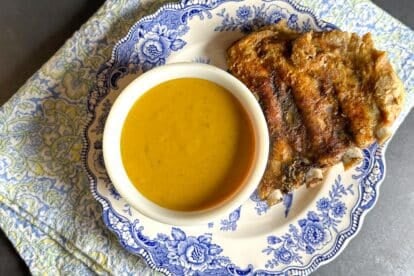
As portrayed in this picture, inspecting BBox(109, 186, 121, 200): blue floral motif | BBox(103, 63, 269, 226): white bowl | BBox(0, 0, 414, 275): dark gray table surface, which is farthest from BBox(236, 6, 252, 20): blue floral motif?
BBox(109, 186, 121, 200): blue floral motif

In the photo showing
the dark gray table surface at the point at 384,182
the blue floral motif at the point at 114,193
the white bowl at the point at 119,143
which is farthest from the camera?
the dark gray table surface at the point at 384,182

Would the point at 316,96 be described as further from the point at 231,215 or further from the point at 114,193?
the point at 114,193

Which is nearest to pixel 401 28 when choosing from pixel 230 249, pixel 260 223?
pixel 260 223

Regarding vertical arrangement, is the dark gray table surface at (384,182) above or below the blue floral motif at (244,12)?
below

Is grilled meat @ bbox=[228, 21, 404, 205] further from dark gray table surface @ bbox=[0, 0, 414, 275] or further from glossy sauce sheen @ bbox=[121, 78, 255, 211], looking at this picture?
dark gray table surface @ bbox=[0, 0, 414, 275]

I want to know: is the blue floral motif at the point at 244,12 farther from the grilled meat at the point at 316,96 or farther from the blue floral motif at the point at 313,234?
the blue floral motif at the point at 313,234

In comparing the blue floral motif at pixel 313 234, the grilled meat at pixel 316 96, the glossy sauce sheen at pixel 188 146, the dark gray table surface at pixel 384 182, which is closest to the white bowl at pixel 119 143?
the glossy sauce sheen at pixel 188 146

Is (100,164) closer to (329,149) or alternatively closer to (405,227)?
(329,149)
